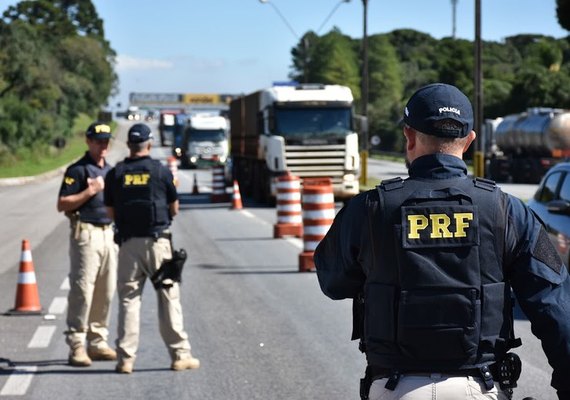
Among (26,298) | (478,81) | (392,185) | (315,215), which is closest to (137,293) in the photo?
(26,298)

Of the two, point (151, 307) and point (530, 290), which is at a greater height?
point (530, 290)

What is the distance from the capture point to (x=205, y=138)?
67.2 meters

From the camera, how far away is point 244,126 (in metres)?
40.2

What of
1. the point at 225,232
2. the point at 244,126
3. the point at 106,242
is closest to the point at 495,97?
the point at 244,126

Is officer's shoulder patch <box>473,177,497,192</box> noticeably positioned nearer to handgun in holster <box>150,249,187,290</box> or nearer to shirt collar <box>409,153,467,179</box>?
shirt collar <box>409,153,467,179</box>

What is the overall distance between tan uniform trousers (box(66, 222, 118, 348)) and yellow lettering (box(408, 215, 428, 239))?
6.21m

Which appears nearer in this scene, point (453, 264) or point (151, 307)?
point (453, 264)

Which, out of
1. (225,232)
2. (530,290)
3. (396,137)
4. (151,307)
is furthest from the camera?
(396,137)

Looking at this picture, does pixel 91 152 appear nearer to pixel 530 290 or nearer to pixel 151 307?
pixel 151 307

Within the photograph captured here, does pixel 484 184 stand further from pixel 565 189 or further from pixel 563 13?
pixel 563 13

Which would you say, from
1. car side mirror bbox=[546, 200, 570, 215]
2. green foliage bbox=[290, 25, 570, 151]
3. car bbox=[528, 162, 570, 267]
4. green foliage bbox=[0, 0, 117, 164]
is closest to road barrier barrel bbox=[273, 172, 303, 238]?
car bbox=[528, 162, 570, 267]

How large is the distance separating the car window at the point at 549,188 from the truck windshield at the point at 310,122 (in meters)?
18.3

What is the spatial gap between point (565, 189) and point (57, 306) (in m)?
5.43

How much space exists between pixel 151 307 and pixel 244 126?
2681 centimetres
